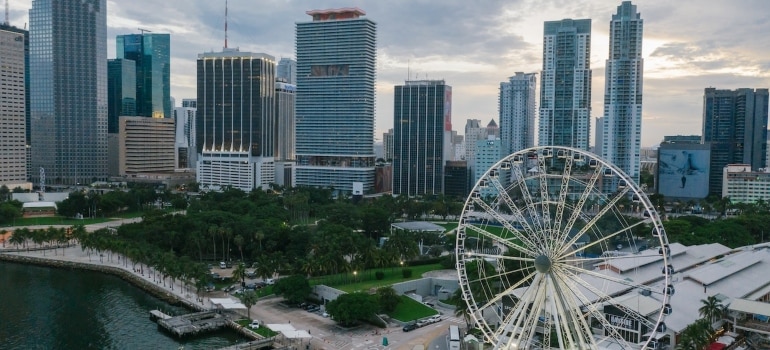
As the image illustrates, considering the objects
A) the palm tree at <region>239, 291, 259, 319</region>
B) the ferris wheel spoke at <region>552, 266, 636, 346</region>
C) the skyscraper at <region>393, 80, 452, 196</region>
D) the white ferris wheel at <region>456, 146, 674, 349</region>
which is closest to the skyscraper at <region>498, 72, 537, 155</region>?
the skyscraper at <region>393, 80, 452, 196</region>

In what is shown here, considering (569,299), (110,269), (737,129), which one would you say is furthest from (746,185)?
(110,269)

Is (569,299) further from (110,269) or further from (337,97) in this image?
(337,97)

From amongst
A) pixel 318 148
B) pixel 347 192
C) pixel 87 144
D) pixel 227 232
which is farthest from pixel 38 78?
pixel 227 232

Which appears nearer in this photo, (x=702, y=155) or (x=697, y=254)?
(x=697, y=254)

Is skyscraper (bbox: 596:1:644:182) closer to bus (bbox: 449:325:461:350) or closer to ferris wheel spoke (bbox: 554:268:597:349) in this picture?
bus (bbox: 449:325:461:350)

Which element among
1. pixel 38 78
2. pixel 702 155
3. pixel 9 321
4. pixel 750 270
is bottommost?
pixel 9 321

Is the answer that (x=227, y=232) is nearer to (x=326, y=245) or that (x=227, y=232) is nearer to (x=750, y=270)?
(x=326, y=245)
